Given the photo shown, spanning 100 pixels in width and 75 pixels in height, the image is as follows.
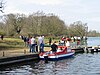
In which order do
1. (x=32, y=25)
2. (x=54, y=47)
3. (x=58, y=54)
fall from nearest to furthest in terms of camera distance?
(x=54, y=47)
(x=58, y=54)
(x=32, y=25)

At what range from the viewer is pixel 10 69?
96.6 ft

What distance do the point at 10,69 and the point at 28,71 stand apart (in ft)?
7.07

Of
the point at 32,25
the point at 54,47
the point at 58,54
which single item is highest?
the point at 32,25

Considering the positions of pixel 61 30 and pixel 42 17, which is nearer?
pixel 42 17

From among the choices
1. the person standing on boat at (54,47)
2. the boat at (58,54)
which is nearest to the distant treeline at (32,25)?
the boat at (58,54)

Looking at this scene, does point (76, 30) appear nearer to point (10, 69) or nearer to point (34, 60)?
point (34, 60)

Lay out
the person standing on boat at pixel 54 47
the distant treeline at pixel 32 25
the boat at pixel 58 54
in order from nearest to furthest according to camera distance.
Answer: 1. the boat at pixel 58 54
2. the person standing on boat at pixel 54 47
3. the distant treeline at pixel 32 25

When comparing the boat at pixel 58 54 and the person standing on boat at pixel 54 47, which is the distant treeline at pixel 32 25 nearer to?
the boat at pixel 58 54

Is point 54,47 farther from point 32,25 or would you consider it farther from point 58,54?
point 32,25

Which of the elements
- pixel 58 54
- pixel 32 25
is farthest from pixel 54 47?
pixel 32 25

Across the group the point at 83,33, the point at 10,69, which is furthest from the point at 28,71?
the point at 83,33

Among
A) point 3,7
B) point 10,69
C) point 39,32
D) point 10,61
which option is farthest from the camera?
point 39,32

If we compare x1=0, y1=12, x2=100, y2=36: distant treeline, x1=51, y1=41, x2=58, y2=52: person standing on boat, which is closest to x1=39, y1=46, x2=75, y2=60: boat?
x1=51, y1=41, x2=58, y2=52: person standing on boat

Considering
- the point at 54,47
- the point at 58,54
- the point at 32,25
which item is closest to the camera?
the point at 54,47
